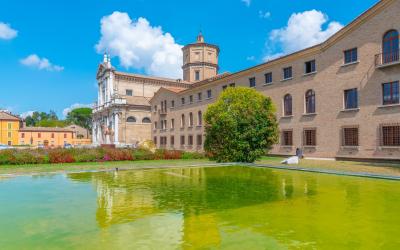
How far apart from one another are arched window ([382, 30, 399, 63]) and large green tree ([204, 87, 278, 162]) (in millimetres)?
9330

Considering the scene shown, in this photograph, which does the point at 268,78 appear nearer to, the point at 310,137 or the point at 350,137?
the point at 310,137

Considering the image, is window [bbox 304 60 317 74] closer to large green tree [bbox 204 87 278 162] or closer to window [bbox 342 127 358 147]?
window [bbox 342 127 358 147]

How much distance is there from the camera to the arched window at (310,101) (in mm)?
29344

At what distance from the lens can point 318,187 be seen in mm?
12219

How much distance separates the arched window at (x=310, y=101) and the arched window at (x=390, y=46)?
7130mm

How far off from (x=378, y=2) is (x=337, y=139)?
11216 mm

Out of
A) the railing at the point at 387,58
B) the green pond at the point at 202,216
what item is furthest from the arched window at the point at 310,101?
the green pond at the point at 202,216

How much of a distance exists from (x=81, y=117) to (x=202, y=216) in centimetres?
13028

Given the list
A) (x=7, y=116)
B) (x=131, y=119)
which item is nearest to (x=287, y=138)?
(x=131, y=119)

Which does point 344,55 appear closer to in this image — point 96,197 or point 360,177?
point 360,177

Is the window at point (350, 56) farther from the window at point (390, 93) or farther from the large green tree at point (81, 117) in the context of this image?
the large green tree at point (81, 117)

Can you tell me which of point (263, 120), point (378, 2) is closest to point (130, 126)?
point (263, 120)

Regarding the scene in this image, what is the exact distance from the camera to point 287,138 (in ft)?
104

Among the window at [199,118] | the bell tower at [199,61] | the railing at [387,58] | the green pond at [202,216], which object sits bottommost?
the green pond at [202,216]
